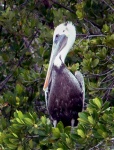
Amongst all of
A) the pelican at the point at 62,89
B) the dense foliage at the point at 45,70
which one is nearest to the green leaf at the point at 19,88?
the dense foliage at the point at 45,70

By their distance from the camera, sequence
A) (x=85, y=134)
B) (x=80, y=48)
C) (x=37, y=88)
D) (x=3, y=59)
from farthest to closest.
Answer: (x=3, y=59) < (x=37, y=88) < (x=80, y=48) < (x=85, y=134)

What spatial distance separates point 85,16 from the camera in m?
6.15

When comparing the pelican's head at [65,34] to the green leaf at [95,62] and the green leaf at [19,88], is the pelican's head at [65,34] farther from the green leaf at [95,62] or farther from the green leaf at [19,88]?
the green leaf at [19,88]

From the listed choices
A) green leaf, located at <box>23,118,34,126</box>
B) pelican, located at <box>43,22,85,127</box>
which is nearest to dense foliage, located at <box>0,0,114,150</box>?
green leaf, located at <box>23,118,34,126</box>

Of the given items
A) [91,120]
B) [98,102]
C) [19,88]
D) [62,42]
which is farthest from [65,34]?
[91,120]

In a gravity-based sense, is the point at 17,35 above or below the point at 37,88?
above

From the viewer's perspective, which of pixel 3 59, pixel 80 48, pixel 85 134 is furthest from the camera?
Answer: pixel 3 59

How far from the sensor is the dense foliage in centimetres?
418

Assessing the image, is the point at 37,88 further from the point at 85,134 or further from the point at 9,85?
the point at 85,134

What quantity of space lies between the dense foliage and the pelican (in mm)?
243

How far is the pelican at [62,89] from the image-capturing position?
4926 millimetres

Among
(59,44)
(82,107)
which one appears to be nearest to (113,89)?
(82,107)

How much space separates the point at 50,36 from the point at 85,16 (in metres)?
0.52

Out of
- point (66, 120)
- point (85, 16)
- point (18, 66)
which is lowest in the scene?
point (66, 120)
